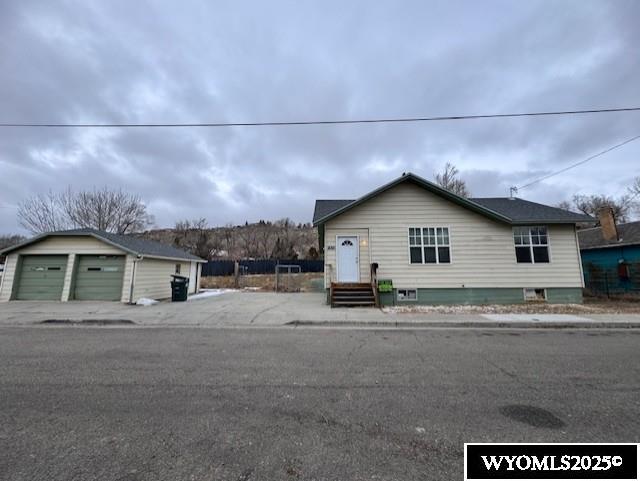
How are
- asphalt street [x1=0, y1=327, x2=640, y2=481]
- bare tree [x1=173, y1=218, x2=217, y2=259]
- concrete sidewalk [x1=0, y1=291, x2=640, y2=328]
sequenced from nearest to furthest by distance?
1. asphalt street [x1=0, y1=327, x2=640, y2=481]
2. concrete sidewalk [x1=0, y1=291, x2=640, y2=328]
3. bare tree [x1=173, y1=218, x2=217, y2=259]

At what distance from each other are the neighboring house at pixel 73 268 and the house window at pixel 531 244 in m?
17.1

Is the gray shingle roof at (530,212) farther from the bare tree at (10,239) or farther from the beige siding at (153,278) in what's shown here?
the bare tree at (10,239)

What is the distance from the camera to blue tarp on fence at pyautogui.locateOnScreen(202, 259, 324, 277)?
34.0m

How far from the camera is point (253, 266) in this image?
35375mm

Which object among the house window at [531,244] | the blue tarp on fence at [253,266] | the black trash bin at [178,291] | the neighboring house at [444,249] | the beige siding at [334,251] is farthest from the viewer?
the blue tarp on fence at [253,266]

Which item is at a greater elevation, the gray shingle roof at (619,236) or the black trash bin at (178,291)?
the gray shingle roof at (619,236)

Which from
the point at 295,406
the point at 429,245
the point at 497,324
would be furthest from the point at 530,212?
the point at 295,406

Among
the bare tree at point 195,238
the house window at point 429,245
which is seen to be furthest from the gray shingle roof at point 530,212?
the bare tree at point 195,238

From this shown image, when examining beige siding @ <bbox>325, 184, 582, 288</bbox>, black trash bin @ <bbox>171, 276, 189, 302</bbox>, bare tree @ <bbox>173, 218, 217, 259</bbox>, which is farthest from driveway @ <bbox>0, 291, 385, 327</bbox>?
bare tree @ <bbox>173, 218, 217, 259</bbox>

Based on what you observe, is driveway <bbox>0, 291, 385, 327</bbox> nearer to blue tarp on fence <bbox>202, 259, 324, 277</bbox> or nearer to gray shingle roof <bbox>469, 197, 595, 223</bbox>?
gray shingle roof <bbox>469, 197, 595, 223</bbox>

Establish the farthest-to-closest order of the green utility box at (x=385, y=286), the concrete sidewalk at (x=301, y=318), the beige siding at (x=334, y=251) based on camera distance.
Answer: the beige siding at (x=334, y=251) → the green utility box at (x=385, y=286) → the concrete sidewalk at (x=301, y=318)

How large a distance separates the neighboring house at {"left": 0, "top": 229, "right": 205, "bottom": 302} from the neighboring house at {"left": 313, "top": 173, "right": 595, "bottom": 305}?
9.10 m

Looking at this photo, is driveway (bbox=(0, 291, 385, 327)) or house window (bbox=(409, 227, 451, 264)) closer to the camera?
driveway (bbox=(0, 291, 385, 327))

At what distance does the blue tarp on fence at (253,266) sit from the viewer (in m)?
34.0
